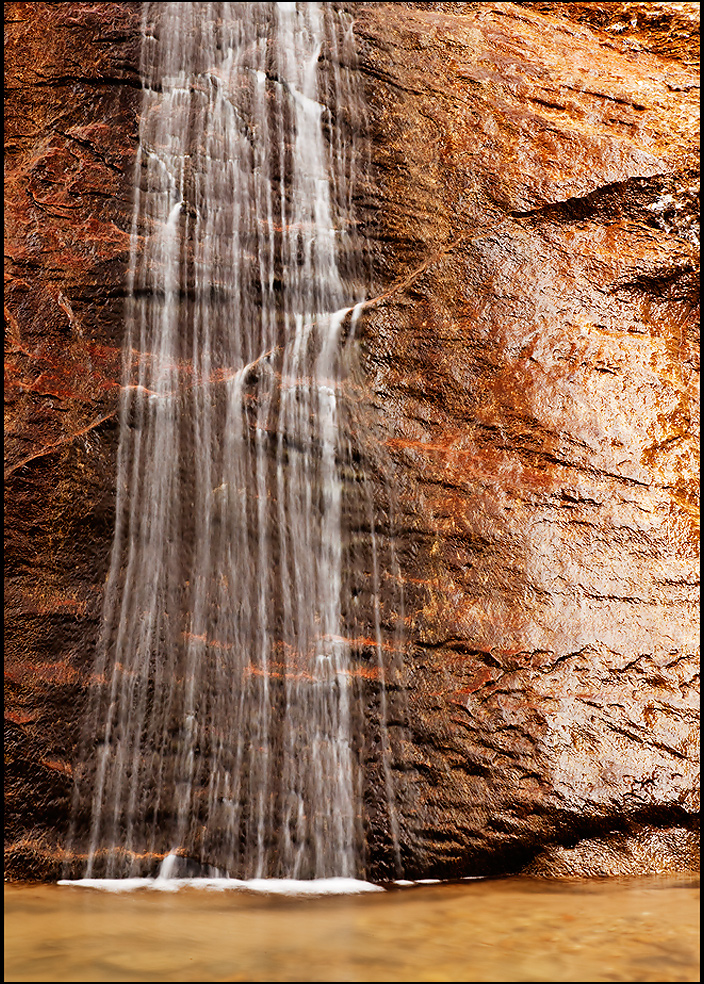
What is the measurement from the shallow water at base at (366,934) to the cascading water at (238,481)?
454mm

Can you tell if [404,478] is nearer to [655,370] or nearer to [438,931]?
[655,370]

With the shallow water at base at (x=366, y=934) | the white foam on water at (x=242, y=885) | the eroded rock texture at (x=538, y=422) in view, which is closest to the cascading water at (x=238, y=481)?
the white foam on water at (x=242, y=885)

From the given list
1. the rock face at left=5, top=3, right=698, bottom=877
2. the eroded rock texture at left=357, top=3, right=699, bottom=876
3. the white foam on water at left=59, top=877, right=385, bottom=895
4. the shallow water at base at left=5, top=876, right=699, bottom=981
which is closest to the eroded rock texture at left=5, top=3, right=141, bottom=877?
the rock face at left=5, top=3, right=698, bottom=877

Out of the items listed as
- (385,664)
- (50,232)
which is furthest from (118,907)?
(50,232)

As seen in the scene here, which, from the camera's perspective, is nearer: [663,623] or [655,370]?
[663,623]

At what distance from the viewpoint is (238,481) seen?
4090 mm

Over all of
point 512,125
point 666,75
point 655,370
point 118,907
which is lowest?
point 118,907

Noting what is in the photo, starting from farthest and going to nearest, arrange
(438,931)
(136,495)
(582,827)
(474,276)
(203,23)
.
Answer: (203,23)
(474,276)
(136,495)
(582,827)
(438,931)

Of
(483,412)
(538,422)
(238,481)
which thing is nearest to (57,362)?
(238,481)

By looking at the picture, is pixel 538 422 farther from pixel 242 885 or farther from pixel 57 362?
pixel 242 885

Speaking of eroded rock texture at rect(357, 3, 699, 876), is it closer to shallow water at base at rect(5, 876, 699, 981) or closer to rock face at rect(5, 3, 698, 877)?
rock face at rect(5, 3, 698, 877)

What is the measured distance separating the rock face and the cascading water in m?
0.16

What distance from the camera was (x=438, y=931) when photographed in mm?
2760

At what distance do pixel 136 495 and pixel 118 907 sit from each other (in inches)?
72.3
